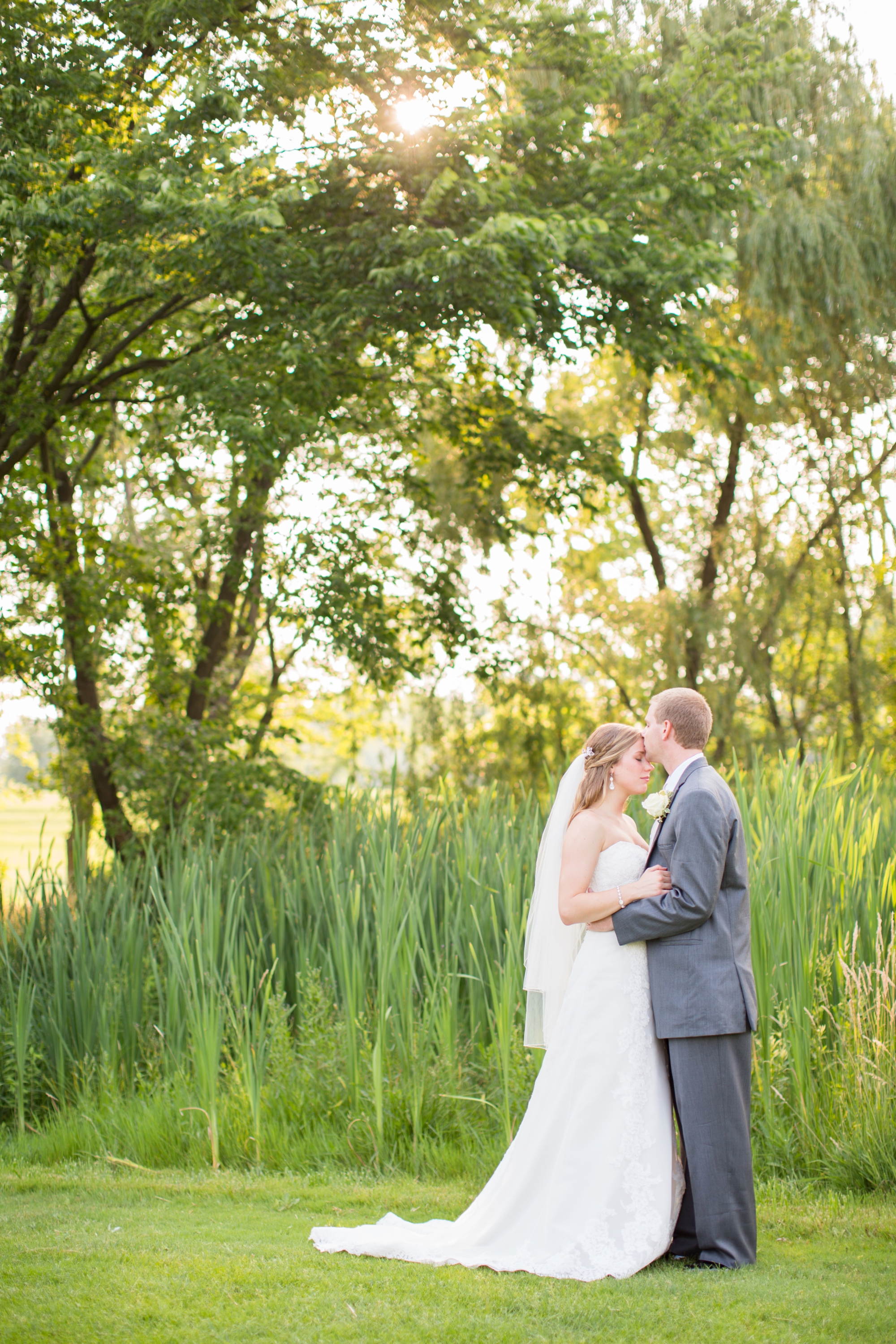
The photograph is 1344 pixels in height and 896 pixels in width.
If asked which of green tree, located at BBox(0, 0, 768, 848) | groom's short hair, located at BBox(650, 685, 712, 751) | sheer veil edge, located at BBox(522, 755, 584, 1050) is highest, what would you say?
green tree, located at BBox(0, 0, 768, 848)

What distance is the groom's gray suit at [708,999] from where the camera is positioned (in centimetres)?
342

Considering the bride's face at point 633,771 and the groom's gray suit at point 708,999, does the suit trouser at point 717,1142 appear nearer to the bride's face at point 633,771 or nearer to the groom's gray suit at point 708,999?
the groom's gray suit at point 708,999

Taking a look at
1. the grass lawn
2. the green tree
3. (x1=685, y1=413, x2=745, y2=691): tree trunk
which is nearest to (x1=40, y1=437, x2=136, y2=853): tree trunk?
the green tree

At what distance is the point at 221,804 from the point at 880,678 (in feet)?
27.8

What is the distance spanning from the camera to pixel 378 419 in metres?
10.9

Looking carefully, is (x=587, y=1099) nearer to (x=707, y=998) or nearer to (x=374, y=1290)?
(x=707, y=998)

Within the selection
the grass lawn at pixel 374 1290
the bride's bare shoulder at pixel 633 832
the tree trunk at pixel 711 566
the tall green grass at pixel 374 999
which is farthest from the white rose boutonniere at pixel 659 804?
the tree trunk at pixel 711 566

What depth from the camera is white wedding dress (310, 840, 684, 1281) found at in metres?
3.40

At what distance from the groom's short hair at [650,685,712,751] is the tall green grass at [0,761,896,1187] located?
4.82ft

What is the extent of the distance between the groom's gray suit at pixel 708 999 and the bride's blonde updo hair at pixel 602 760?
247 millimetres

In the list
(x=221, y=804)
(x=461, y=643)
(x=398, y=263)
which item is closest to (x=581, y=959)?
(x=221, y=804)

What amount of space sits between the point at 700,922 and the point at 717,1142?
641 mm

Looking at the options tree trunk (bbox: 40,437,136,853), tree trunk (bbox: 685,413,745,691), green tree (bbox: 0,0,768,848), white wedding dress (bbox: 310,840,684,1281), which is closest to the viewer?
white wedding dress (bbox: 310,840,684,1281)

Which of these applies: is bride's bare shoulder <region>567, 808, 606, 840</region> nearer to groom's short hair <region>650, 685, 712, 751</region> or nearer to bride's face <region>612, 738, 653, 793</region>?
bride's face <region>612, 738, 653, 793</region>
